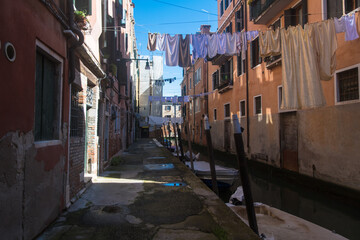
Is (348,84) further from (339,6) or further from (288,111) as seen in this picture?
(288,111)

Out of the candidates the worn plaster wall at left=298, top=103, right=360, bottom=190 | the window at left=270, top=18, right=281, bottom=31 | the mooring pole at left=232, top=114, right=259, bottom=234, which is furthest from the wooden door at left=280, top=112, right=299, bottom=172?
the mooring pole at left=232, top=114, right=259, bottom=234

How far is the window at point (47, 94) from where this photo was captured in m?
3.62

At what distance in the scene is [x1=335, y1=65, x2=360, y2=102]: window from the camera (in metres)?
7.44

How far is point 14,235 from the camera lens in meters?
2.78

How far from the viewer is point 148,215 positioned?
14.6ft

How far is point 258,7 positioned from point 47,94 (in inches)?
470

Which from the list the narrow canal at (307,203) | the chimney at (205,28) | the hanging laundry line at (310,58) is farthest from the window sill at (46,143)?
the chimney at (205,28)

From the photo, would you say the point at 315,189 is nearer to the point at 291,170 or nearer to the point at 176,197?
the point at 291,170

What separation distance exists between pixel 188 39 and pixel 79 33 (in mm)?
4926

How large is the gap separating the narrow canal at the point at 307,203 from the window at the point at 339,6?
551cm

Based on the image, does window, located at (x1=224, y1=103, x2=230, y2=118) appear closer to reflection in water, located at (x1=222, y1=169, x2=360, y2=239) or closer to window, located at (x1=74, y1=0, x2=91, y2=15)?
reflection in water, located at (x1=222, y1=169, x2=360, y2=239)

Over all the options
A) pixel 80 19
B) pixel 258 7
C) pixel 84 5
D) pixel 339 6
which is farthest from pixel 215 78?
pixel 80 19

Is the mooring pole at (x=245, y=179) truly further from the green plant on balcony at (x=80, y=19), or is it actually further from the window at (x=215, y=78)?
the window at (x=215, y=78)

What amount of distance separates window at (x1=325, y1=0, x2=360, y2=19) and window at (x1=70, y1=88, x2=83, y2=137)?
7883mm
